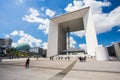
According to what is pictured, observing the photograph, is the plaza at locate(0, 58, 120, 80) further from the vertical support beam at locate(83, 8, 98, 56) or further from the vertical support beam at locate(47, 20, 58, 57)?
the vertical support beam at locate(47, 20, 58, 57)

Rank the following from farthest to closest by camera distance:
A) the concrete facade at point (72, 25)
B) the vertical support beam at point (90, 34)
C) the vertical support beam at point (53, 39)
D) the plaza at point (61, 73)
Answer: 1. the vertical support beam at point (53, 39)
2. the concrete facade at point (72, 25)
3. the vertical support beam at point (90, 34)
4. the plaza at point (61, 73)

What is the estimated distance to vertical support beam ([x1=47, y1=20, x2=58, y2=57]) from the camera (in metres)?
57.2

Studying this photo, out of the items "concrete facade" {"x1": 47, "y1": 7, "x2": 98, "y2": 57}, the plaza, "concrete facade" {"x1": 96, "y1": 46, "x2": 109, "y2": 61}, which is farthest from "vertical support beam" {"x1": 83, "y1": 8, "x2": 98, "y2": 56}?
the plaza

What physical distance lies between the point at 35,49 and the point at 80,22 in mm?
77238

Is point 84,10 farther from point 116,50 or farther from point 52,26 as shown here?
point 116,50


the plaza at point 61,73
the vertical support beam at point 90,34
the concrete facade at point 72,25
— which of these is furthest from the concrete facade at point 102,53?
the concrete facade at point 72,25

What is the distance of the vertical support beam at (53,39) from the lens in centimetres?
5719

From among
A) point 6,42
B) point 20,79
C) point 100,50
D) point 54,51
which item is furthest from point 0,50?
point 6,42

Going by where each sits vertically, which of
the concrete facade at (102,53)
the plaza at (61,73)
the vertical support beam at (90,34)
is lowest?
the plaza at (61,73)

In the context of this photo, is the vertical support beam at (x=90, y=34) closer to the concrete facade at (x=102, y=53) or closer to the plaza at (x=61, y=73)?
the concrete facade at (x=102, y=53)

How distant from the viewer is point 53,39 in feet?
193

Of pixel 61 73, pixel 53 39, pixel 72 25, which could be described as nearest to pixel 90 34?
pixel 72 25

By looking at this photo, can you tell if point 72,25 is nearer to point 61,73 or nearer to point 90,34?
point 90,34

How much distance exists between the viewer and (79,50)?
59.8 meters
